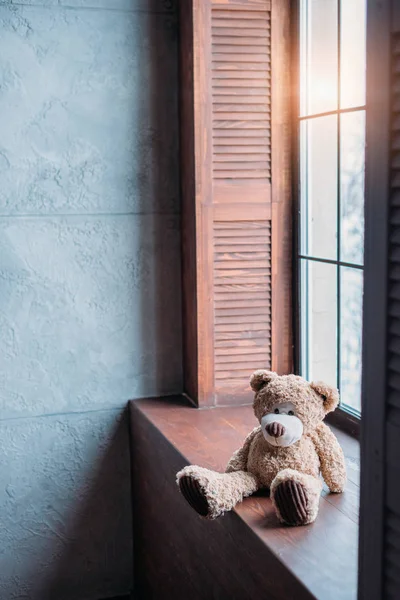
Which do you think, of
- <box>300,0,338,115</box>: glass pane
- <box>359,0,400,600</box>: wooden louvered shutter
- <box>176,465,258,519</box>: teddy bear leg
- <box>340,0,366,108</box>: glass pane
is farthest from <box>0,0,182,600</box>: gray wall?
<box>359,0,400,600</box>: wooden louvered shutter

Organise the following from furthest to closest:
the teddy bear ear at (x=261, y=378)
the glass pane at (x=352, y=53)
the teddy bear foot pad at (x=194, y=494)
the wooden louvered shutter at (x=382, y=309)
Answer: the glass pane at (x=352, y=53) → the teddy bear ear at (x=261, y=378) → the teddy bear foot pad at (x=194, y=494) → the wooden louvered shutter at (x=382, y=309)

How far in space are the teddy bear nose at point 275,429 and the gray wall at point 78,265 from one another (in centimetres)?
105

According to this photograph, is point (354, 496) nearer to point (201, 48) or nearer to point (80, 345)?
point (80, 345)

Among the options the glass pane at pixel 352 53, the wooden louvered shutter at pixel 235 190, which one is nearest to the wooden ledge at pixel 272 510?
the wooden louvered shutter at pixel 235 190

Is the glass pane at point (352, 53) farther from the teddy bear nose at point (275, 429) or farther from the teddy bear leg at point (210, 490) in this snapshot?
the teddy bear leg at point (210, 490)

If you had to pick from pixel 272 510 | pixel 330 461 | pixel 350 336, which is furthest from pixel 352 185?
pixel 272 510

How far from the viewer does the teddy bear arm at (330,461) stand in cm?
175

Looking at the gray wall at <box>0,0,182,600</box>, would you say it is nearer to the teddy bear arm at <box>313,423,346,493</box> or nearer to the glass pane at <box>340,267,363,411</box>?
the glass pane at <box>340,267,363,411</box>

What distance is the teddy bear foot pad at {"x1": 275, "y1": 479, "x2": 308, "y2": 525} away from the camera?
5.08 ft

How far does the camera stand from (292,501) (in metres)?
1.56

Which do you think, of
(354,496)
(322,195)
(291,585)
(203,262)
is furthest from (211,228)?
(291,585)

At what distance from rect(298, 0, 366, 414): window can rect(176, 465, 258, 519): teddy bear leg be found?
56 centimetres

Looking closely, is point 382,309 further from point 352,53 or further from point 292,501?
point 352,53

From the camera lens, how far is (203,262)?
247 centimetres
